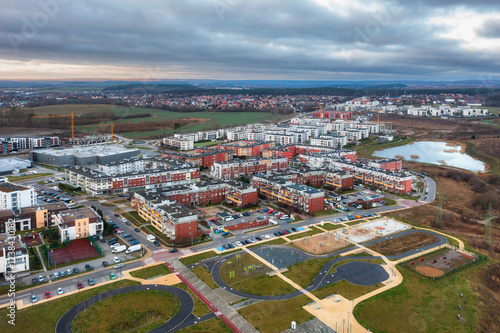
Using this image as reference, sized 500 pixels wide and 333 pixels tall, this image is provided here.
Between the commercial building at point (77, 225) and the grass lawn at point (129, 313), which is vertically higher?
the commercial building at point (77, 225)

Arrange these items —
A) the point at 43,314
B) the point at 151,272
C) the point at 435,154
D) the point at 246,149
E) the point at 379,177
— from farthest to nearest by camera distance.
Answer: the point at 435,154, the point at 246,149, the point at 379,177, the point at 151,272, the point at 43,314

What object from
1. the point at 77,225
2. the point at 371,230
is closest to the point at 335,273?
the point at 371,230

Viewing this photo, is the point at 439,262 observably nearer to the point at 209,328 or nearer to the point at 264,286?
the point at 264,286

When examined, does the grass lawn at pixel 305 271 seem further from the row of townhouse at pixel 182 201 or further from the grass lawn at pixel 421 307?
the row of townhouse at pixel 182 201

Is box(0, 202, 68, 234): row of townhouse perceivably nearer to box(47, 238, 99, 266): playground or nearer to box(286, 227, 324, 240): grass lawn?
box(47, 238, 99, 266): playground

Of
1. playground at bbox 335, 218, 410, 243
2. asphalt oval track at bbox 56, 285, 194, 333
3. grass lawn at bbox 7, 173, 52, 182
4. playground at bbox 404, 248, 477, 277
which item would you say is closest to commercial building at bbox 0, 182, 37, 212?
grass lawn at bbox 7, 173, 52, 182

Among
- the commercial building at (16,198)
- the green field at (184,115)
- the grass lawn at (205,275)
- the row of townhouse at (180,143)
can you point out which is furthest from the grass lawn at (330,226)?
the green field at (184,115)
